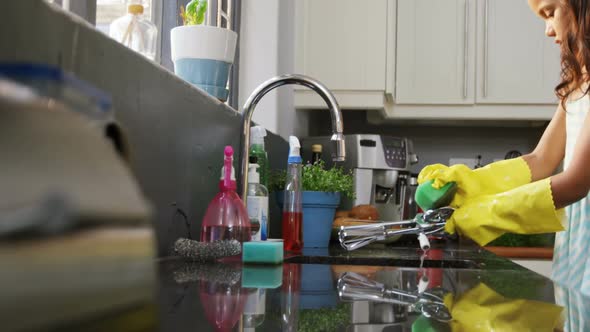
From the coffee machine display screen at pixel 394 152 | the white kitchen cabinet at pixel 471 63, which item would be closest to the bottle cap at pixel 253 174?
the coffee machine display screen at pixel 394 152

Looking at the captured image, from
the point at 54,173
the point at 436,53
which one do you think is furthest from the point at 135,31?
the point at 436,53

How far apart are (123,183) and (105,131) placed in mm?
38

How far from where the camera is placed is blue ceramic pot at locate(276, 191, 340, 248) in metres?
1.70

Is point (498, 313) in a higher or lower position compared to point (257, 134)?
lower

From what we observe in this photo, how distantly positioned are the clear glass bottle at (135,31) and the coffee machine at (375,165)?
1.31 m

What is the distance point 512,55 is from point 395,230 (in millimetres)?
1929

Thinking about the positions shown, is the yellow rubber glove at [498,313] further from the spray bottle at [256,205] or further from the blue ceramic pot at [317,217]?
the blue ceramic pot at [317,217]

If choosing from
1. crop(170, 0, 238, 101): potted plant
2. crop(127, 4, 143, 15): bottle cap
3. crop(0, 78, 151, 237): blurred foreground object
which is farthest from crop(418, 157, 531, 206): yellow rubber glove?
crop(0, 78, 151, 237): blurred foreground object

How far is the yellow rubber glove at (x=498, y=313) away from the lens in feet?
1.91

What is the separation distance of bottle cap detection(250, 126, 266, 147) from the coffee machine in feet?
3.07

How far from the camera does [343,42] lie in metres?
2.83

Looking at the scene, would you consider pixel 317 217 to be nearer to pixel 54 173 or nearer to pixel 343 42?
pixel 343 42

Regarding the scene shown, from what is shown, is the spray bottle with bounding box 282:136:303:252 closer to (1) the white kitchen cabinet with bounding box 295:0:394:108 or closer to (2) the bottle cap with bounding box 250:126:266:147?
(2) the bottle cap with bounding box 250:126:266:147

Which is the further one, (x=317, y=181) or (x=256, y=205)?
(x=317, y=181)
